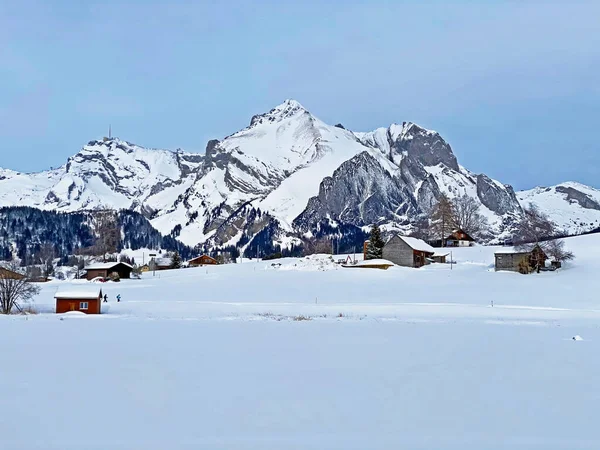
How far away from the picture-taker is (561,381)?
40.1ft

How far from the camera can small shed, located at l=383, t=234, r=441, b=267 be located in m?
83.1

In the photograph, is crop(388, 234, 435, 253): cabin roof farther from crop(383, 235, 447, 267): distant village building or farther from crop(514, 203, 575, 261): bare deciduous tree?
crop(514, 203, 575, 261): bare deciduous tree

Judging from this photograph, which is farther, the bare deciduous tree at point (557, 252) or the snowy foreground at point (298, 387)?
the bare deciduous tree at point (557, 252)

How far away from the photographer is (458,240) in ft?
365

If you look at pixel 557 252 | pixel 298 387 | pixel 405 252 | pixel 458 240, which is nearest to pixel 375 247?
pixel 405 252

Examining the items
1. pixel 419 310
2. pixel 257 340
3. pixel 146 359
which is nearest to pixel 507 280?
pixel 419 310

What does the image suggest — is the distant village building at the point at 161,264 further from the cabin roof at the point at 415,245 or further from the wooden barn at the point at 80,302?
the wooden barn at the point at 80,302

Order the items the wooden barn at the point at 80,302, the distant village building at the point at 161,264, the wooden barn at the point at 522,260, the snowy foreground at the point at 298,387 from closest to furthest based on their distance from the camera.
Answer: the snowy foreground at the point at 298,387
the wooden barn at the point at 80,302
the wooden barn at the point at 522,260
the distant village building at the point at 161,264

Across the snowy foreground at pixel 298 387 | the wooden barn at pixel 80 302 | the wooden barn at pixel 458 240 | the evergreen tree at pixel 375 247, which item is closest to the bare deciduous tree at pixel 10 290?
the wooden barn at pixel 80 302

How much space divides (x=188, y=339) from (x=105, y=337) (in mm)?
3008

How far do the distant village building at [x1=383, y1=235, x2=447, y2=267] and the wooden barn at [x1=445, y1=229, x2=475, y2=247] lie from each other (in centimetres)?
2456

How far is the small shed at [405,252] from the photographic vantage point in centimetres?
8306

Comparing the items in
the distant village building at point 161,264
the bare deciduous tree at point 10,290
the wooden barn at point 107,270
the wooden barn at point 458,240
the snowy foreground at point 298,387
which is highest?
the wooden barn at point 458,240

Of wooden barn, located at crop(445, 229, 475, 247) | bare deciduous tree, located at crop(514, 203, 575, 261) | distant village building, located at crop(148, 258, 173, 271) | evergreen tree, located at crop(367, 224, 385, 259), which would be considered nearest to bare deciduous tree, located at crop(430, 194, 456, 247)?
wooden barn, located at crop(445, 229, 475, 247)
